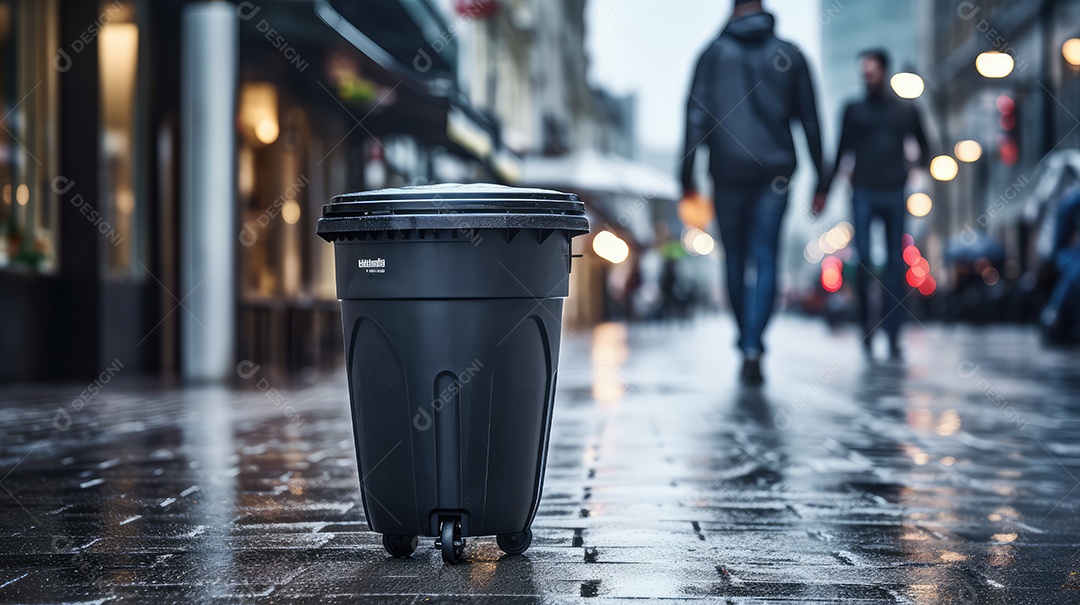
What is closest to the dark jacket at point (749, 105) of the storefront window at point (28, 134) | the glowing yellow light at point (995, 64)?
the storefront window at point (28, 134)

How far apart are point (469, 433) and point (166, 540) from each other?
39.8 inches

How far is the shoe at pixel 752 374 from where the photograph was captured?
9.53m

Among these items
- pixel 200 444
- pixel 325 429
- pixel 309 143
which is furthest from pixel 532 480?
pixel 309 143

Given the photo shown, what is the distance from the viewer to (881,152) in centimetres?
1239

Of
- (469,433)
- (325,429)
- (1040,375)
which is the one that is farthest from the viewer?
(1040,375)

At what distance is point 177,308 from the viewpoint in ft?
41.0

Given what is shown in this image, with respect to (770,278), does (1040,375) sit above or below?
below

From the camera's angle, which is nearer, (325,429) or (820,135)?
(325,429)

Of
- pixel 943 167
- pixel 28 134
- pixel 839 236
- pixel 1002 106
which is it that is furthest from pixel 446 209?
pixel 839 236

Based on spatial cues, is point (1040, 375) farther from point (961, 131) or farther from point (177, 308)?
point (961, 131)

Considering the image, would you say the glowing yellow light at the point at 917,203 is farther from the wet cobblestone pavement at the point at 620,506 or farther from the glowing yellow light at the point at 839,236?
the glowing yellow light at the point at 839,236

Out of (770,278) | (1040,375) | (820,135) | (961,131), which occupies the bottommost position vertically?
(1040,375)

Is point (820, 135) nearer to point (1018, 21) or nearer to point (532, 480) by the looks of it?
point (532, 480)

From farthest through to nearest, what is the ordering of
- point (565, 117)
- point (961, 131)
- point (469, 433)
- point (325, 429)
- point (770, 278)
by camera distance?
point (961, 131) < point (565, 117) < point (770, 278) < point (325, 429) < point (469, 433)
